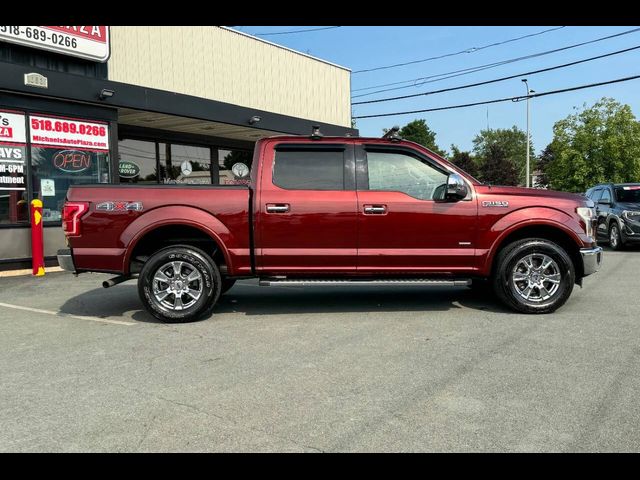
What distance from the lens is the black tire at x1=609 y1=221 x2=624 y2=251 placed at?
13328 mm

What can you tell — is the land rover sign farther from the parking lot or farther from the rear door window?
the rear door window

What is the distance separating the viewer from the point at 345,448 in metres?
2.79

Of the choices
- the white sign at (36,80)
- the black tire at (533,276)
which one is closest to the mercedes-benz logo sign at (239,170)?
the white sign at (36,80)

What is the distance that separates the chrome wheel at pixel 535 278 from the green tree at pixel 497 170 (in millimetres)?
63100

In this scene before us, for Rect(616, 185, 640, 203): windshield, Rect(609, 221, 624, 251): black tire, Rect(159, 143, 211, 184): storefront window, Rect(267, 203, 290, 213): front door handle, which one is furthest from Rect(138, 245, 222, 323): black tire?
Rect(616, 185, 640, 203): windshield

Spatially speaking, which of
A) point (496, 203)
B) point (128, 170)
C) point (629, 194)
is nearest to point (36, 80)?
point (128, 170)

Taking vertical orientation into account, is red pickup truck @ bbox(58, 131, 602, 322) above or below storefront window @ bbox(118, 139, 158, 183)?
below

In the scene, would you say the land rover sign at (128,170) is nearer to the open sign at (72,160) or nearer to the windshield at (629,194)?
the open sign at (72,160)

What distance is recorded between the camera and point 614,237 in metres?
13.6

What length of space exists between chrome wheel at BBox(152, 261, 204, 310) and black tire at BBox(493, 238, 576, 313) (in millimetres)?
3464

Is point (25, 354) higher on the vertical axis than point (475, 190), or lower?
lower
